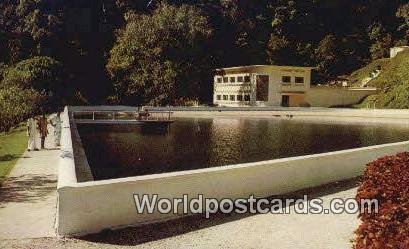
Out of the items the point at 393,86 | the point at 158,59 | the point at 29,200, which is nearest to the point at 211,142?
the point at 29,200

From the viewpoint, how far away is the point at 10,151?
20719mm

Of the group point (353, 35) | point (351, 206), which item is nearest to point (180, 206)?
point (351, 206)

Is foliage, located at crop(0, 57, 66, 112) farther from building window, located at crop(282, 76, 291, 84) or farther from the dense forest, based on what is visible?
building window, located at crop(282, 76, 291, 84)

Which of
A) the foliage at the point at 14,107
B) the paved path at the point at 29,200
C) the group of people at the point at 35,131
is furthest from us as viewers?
the foliage at the point at 14,107

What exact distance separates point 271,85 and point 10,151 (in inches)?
1875

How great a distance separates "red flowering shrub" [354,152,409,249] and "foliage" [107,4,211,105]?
5410 cm

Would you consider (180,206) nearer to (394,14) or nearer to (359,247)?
(359,247)

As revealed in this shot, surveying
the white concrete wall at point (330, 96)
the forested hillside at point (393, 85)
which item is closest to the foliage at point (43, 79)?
the white concrete wall at point (330, 96)

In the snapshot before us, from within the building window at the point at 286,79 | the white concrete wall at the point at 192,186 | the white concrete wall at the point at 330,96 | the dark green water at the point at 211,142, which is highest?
the building window at the point at 286,79

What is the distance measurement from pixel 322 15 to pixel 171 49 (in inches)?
1626

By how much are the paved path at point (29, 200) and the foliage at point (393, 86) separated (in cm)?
5188

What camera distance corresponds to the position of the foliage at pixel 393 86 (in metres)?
58.7

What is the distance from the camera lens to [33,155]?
19.2 meters

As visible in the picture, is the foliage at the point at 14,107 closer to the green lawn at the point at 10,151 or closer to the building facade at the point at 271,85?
the green lawn at the point at 10,151
